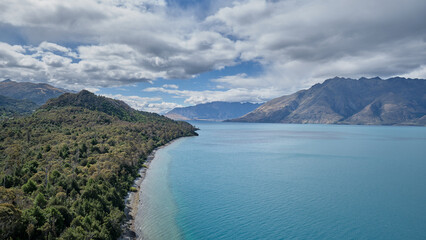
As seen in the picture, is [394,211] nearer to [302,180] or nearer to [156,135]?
[302,180]

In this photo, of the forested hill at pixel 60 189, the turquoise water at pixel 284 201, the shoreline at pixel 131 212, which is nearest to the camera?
the forested hill at pixel 60 189

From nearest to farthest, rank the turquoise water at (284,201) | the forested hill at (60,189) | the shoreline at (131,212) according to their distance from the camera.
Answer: the forested hill at (60,189) → the shoreline at (131,212) → the turquoise water at (284,201)

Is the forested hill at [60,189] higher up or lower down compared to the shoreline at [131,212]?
higher up

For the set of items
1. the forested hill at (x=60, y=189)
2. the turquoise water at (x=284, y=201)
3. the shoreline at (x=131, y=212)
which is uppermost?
the forested hill at (x=60, y=189)

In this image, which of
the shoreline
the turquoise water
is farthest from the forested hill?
the turquoise water

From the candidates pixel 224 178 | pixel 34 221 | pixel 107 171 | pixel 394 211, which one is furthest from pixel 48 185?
pixel 394 211

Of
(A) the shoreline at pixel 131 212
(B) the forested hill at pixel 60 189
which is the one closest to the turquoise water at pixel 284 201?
(A) the shoreline at pixel 131 212

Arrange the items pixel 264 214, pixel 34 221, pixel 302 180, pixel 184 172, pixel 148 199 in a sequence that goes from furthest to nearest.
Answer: pixel 184 172 → pixel 302 180 → pixel 148 199 → pixel 264 214 → pixel 34 221

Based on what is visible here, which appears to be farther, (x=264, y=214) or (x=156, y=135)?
(x=156, y=135)

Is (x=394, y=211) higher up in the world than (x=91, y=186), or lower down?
lower down

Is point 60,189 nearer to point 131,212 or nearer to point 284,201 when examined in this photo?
point 131,212

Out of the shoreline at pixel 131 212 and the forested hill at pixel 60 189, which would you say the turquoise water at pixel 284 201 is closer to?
the shoreline at pixel 131 212
